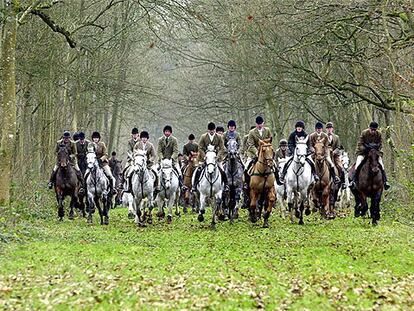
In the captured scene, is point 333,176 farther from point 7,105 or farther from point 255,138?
point 7,105

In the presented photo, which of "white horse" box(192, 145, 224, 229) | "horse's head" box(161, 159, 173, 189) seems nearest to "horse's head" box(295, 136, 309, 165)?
"white horse" box(192, 145, 224, 229)

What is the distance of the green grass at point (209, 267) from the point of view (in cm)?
873

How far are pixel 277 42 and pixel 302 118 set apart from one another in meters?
9.67

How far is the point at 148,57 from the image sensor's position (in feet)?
152

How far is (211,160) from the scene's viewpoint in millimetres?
18172

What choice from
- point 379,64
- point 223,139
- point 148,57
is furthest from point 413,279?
point 148,57

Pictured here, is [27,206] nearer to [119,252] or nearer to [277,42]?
[119,252]

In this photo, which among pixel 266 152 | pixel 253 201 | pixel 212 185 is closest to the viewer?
pixel 266 152

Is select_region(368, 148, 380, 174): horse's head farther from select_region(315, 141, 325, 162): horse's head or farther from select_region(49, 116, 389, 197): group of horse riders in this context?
select_region(315, 141, 325, 162): horse's head

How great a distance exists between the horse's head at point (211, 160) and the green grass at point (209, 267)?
5.28ft

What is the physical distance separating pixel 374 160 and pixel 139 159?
633cm

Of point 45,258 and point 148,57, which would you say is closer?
point 45,258

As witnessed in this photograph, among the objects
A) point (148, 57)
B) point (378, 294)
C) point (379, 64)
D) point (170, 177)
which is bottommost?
point (378, 294)

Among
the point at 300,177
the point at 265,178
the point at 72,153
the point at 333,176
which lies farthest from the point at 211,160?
the point at 72,153
